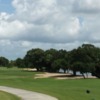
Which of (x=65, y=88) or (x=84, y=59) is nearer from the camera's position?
(x=65, y=88)

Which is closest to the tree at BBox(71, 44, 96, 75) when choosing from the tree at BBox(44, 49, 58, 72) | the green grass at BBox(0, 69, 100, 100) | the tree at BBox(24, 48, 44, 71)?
the green grass at BBox(0, 69, 100, 100)

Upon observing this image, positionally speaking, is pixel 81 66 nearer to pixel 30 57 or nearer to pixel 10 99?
pixel 10 99

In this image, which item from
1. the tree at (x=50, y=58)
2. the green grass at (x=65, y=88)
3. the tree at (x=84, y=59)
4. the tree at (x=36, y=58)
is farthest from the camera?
the tree at (x=36, y=58)

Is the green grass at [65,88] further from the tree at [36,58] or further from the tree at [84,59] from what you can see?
the tree at [36,58]

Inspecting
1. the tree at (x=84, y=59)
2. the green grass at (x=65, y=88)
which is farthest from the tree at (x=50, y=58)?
the green grass at (x=65, y=88)

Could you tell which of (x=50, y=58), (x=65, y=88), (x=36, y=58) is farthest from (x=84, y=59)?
(x=36, y=58)

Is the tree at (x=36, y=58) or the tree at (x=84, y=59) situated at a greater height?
the tree at (x=36, y=58)

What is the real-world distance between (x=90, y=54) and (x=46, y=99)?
52159 mm

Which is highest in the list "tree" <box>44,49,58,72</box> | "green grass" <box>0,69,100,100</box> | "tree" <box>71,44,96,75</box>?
"tree" <box>44,49,58,72</box>

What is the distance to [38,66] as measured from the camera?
444ft

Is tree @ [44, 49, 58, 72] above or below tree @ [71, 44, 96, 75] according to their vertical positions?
above

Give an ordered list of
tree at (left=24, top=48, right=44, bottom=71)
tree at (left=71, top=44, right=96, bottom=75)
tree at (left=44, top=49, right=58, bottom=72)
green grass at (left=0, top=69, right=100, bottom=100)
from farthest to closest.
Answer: tree at (left=24, top=48, right=44, bottom=71)
tree at (left=44, top=49, right=58, bottom=72)
tree at (left=71, top=44, right=96, bottom=75)
green grass at (left=0, top=69, right=100, bottom=100)

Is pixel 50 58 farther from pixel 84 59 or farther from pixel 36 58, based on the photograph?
pixel 84 59

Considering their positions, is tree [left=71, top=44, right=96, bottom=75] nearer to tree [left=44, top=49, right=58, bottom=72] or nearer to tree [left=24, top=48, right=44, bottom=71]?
tree [left=44, top=49, right=58, bottom=72]
